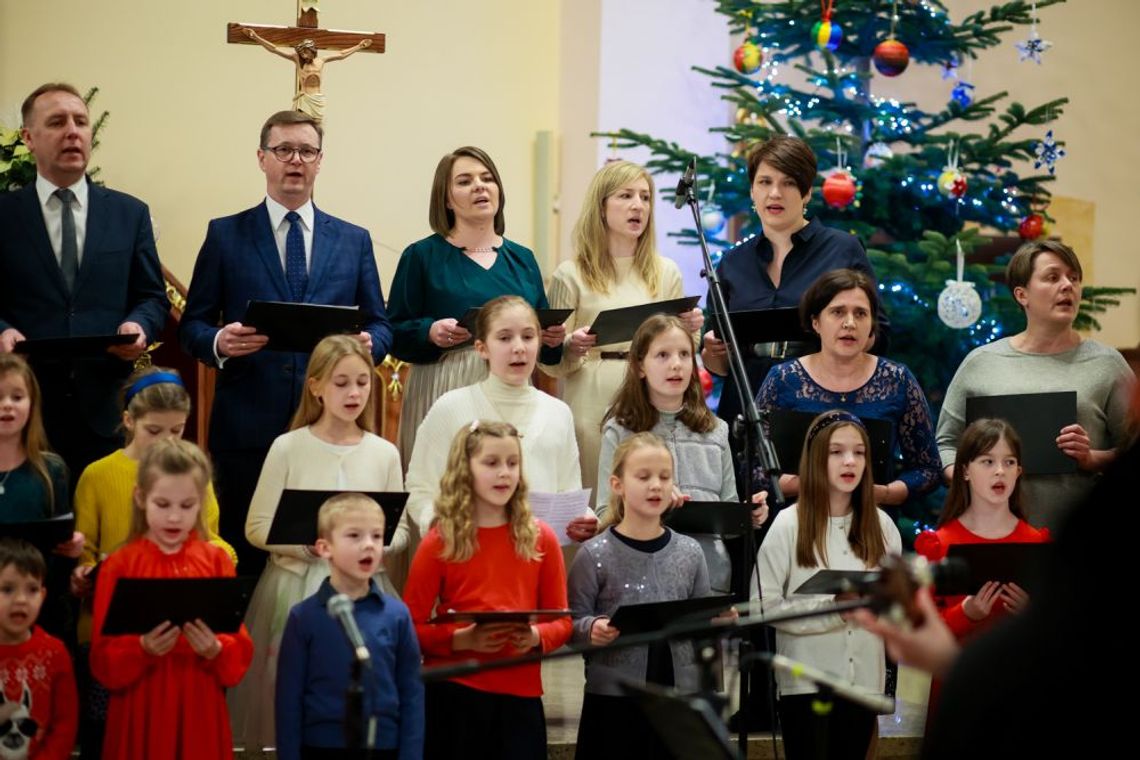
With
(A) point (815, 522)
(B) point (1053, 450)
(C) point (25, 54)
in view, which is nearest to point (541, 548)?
(A) point (815, 522)

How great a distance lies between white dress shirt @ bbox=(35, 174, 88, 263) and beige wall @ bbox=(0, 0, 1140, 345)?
10.1 ft

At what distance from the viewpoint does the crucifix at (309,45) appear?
18.4 ft

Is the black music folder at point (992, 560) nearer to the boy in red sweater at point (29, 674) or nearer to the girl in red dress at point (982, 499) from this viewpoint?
the girl in red dress at point (982, 499)

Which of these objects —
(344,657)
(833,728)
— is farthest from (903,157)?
(344,657)

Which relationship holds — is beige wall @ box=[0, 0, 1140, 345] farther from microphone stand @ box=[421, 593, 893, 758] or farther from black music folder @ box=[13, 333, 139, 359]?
microphone stand @ box=[421, 593, 893, 758]

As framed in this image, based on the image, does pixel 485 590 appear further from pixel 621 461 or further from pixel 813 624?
pixel 813 624

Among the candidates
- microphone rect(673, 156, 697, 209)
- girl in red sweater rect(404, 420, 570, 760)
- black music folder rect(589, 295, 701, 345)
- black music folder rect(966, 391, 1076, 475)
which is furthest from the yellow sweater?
black music folder rect(966, 391, 1076, 475)

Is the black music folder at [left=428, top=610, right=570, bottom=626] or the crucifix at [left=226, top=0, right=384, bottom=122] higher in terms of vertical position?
the crucifix at [left=226, top=0, right=384, bottom=122]

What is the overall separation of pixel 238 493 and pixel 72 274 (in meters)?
0.83

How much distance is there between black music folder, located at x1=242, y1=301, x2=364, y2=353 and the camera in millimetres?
4136

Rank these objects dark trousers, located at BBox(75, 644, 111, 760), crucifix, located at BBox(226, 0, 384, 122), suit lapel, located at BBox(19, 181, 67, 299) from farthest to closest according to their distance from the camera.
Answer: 1. crucifix, located at BBox(226, 0, 384, 122)
2. suit lapel, located at BBox(19, 181, 67, 299)
3. dark trousers, located at BBox(75, 644, 111, 760)

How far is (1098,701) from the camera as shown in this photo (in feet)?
4.15

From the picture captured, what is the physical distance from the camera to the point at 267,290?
461cm

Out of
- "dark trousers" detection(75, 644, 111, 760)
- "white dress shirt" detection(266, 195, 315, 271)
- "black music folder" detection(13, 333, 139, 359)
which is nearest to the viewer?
"dark trousers" detection(75, 644, 111, 760)
